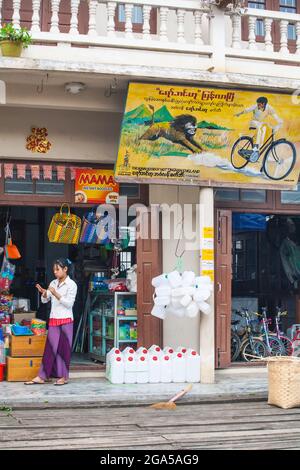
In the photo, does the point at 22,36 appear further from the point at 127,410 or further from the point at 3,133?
the point at 127,410

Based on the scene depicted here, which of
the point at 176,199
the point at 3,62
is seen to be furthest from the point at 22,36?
the point at 176,199

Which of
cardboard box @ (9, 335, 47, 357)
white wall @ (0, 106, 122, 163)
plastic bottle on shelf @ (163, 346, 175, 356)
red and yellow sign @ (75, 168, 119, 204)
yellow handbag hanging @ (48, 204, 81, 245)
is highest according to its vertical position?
white wall @ (0, 106, 122, 163)

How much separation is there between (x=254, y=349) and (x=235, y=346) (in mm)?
319

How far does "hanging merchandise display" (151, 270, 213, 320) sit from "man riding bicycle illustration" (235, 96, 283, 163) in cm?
199

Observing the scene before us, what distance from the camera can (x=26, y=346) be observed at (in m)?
10.2

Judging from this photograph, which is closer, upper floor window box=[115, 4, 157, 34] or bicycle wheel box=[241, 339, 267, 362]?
upper floor window box=[115, 4, 157, 34]

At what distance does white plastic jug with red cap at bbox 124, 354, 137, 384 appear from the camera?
33.3 ft

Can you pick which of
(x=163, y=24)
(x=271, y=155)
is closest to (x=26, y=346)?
(x=271, y=155)

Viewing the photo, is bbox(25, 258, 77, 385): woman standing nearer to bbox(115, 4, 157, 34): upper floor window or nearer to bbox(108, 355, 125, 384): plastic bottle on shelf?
bbox(108, 355, 125, 384): plastic bottle on shelf

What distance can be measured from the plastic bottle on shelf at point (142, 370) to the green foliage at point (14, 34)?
463cm

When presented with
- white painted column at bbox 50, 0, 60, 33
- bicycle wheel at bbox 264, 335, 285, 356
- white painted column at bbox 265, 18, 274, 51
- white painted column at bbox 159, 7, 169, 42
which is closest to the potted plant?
white painted column at bbox 50, 0, 60, 33

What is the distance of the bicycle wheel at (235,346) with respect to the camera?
12.0 meters

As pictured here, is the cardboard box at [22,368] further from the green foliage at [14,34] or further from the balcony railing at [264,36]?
the balcony railing at [264,36]

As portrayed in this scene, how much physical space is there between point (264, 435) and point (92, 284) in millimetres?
5169
